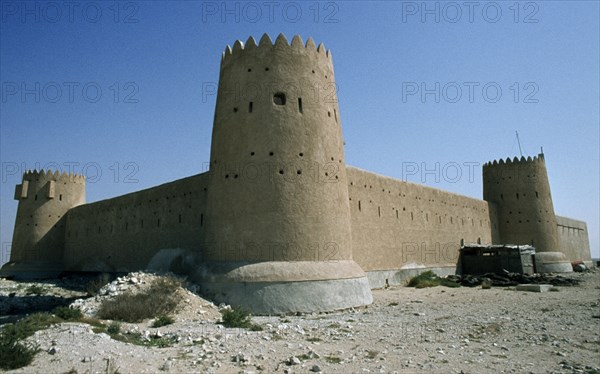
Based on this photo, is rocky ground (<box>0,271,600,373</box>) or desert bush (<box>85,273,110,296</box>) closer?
rocky ground (<box>0,271,600,373</box>)

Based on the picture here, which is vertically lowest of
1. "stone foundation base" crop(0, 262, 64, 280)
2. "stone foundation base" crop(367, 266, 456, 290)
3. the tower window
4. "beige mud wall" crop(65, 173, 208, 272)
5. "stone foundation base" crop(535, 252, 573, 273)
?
"stone foundation base" crop(0, 262, 64, 280)

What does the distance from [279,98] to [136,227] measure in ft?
41.1

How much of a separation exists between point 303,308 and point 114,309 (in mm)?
4642

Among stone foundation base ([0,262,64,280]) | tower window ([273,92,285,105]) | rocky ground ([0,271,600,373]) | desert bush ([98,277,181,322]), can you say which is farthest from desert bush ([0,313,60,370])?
stone foundation base ([0,262,64,280])

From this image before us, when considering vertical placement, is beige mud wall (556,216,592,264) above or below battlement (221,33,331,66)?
below

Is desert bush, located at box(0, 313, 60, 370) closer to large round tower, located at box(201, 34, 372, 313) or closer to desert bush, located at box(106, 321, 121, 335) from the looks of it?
desert bush, located at box(106, 321, 121, 335)

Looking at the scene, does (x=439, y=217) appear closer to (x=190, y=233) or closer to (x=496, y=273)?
(x=496, y=273)

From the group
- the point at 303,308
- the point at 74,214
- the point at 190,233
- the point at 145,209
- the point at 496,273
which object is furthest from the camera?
the point at 74,214

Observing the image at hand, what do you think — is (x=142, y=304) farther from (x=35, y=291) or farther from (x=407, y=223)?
(x=407, y=223)

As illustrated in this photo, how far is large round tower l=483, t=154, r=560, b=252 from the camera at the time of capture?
96.1ft

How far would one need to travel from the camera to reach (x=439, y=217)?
25.0 metres

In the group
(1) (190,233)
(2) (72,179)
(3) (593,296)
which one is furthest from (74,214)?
(3) (593,296)

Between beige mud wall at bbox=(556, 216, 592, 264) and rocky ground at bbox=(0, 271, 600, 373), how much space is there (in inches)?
985

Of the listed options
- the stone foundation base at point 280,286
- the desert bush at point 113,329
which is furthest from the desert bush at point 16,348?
the stone foundation base at point 280,286
